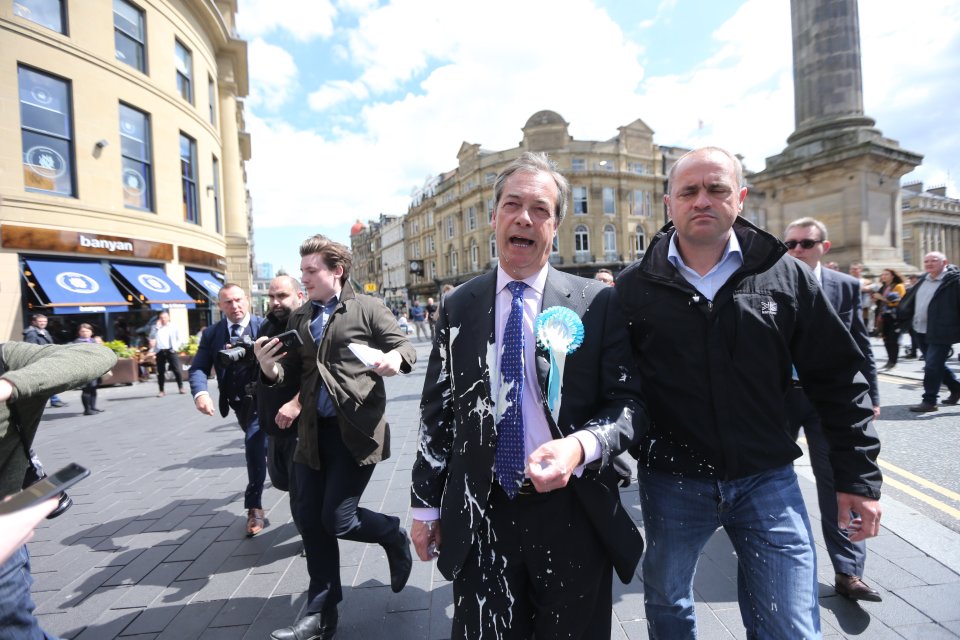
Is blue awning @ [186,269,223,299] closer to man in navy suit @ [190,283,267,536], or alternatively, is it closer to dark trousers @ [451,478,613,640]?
man in navy suit @ [190,283,267,536]

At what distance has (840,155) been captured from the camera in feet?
37.2

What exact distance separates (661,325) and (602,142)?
49258 millimetres

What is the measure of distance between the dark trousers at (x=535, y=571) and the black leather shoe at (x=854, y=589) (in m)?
1.83

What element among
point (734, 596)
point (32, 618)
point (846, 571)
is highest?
point (32, 618)

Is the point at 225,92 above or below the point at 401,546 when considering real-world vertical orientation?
above

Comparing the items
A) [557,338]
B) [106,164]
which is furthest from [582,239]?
[557,338]

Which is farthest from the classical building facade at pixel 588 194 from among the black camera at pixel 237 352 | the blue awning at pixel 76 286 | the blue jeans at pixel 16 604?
the blue jeans at pixel 16 604

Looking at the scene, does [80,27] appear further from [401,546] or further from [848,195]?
A: [848,195]

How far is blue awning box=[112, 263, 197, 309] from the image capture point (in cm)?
1404

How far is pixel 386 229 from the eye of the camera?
79.9 metres

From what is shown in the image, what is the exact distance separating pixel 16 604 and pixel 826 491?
3817 millimetres

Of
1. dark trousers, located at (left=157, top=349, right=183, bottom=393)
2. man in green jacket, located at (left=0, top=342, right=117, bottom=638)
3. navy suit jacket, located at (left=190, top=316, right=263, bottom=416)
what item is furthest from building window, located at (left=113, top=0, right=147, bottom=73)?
man in green jacket, located at (left=0, top=342, right=117, bottom=638)

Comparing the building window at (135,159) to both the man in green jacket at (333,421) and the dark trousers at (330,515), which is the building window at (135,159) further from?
the dark trousers at (330,515)

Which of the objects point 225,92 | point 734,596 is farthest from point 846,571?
point 225,92
